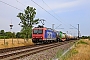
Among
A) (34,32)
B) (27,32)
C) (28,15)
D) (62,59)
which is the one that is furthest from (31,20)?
(62,59)

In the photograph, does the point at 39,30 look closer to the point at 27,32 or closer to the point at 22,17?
the point at 27,32

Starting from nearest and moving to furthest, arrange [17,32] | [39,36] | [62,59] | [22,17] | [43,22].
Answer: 1. [62,59]
2. [39,36]
3. [43,22]
4. [17,32]
5. [22,17]

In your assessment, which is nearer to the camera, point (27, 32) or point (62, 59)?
point (62, 59)

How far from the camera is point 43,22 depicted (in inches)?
1606

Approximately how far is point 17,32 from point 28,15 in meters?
5.87

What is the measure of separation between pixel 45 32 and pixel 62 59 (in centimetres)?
2319

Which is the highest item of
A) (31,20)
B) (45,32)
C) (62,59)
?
(31,20)

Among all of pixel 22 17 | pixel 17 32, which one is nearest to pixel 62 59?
pixel 17 32

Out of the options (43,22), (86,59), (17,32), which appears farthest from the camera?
(17,32)

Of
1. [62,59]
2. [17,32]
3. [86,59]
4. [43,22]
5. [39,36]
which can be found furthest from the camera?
[17,32]

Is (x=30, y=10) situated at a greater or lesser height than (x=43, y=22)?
greater

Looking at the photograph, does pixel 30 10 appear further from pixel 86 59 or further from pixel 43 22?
pixel 86 59

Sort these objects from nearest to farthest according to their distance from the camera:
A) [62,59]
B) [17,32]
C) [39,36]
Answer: [62,59], [39,36], [17,32]

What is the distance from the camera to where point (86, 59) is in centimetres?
1242
